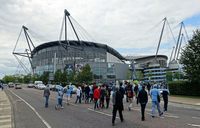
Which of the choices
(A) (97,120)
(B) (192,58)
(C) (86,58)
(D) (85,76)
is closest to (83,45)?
(C) (86,58)

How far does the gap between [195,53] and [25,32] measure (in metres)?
141

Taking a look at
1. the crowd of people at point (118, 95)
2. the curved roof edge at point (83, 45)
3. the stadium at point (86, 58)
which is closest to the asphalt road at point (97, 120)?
A: the crowd of people at point (118, 95)

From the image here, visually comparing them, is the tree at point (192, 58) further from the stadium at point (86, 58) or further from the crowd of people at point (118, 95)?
the stadium at point (86, 58)

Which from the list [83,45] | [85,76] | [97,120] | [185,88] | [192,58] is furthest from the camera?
[83,45]

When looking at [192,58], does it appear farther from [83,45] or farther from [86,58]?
[86,58]

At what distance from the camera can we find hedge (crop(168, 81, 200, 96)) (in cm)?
4456

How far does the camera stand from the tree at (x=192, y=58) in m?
43.3

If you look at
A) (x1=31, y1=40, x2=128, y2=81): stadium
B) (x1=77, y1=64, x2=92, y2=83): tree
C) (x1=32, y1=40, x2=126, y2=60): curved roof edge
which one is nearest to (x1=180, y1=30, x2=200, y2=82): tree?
(x1=77, y1=64, x2=92, y2=83): tree

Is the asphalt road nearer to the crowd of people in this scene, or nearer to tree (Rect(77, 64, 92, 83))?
the crowd of people

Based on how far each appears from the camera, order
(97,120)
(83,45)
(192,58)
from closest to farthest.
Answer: (97,120), (192,58), (83,45)

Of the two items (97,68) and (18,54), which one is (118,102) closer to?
(97,68)

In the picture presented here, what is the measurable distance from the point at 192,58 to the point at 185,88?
437 cm

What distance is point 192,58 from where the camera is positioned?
45.0 m

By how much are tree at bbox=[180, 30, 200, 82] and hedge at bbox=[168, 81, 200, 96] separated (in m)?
1.37
